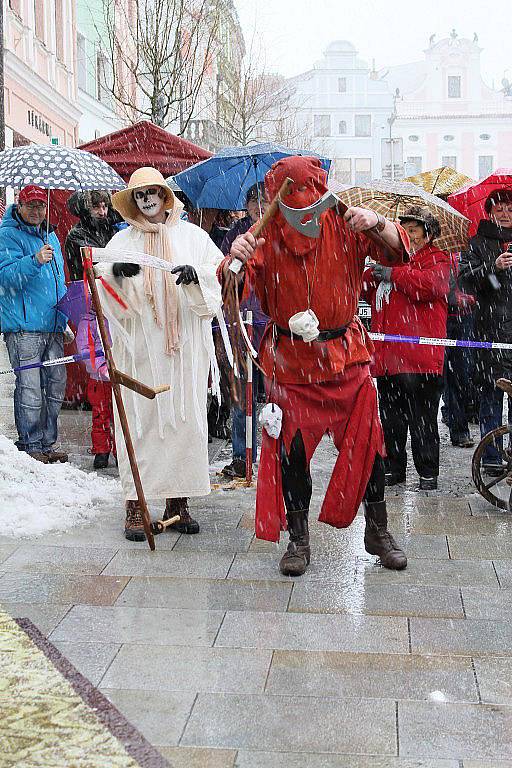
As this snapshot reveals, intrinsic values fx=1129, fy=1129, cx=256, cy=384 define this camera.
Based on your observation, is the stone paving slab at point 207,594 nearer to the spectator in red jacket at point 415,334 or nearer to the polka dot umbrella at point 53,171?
the spectator in red jacket at point 415,334

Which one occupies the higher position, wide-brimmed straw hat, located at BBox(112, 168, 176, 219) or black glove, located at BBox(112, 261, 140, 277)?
wide-brimmed straw hat, located at BBox(112, 168, 176, 219)

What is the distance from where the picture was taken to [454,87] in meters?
92.6

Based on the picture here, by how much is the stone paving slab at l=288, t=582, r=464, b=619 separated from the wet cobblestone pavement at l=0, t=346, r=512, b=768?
1 cm

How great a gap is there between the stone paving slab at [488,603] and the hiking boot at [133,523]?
6.03ft

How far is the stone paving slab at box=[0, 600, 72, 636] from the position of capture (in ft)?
15.2

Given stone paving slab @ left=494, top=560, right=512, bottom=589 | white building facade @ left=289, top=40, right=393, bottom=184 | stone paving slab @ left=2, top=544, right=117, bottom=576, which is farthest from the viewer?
white building facade @ left=289, top=40, right=393, bottom=184

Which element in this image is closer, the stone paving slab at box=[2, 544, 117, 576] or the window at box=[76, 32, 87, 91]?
the stone paving slab at box=[2, 544, 117, 576]

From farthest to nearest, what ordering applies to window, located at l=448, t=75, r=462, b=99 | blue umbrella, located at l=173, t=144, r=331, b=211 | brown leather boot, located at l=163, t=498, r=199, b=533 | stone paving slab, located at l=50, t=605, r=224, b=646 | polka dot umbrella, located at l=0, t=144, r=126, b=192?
1. window, located at l=448, t=75, r=462, b=99
2. blue umbrella, located at l=173, t=144, r=331, b=211
3. polka dot umbrella, located at l=0, t=144, r=126, b=192
4. brown leather boot, located at l=163, t=498, r=199, b=533
5. stone paving slab, located at l=50, t=605, r=224, b=646

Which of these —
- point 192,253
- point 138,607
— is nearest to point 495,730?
point 138,607

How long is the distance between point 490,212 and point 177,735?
4861 mm

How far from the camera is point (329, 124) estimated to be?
9044cm

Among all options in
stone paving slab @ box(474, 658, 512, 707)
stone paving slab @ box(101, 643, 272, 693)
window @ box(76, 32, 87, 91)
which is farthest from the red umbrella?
window @ box(76, 32, 87, 91)

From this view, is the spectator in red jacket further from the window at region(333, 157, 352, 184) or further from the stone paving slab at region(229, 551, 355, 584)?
the window at region(333, 157, 352, 184)

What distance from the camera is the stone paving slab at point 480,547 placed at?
18.6 ft
